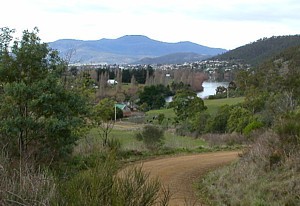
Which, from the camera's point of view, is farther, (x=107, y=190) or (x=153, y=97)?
(x=153, y=97)

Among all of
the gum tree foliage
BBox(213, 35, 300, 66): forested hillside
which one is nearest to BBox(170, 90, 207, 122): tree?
the gum tree foliage

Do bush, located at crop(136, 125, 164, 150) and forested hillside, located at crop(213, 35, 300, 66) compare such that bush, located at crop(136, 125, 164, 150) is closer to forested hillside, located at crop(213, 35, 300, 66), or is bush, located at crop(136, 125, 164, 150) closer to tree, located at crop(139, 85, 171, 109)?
tree, located at crop(139, 85, 171, 109)

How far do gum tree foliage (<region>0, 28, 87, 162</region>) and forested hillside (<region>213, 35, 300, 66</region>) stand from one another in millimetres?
121252

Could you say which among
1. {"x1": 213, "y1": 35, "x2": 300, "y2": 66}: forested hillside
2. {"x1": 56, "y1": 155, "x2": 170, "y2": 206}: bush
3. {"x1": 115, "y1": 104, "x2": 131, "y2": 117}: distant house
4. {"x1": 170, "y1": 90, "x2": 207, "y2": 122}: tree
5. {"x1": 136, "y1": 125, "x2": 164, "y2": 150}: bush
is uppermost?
{"x1": 213, "y1": 35, "x2": 300, "y2": 66}: forested hillside

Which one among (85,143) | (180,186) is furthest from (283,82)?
(180,186)

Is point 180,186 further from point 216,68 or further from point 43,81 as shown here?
point 216,68

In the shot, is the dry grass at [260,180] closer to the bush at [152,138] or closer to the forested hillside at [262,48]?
the bush at [152,138]

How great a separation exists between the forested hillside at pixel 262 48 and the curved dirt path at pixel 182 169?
115 metres

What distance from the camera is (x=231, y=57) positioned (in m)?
176

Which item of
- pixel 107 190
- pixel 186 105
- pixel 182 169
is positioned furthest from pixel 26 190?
pixel 186 105

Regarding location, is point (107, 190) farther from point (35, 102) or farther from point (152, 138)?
point (152, 138)

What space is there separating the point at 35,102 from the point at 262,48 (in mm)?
145740

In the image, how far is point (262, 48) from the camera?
495 feet

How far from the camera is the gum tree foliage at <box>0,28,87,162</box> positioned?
1155 cm
